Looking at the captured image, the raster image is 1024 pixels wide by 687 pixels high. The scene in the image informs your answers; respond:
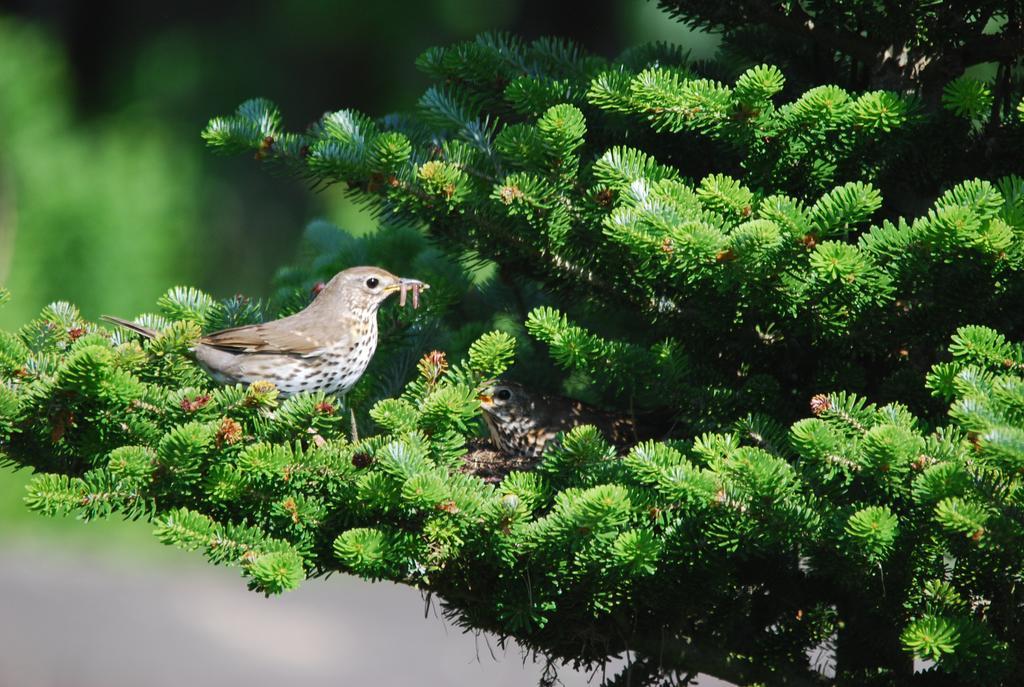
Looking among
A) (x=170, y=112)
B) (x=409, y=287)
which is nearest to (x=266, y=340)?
(x=409, y=287)

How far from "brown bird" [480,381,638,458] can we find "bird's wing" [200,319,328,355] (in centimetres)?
47

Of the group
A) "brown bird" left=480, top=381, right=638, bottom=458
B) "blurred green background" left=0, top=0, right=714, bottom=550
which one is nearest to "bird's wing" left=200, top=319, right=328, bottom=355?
"brown bird" left=480, top=381, right=638, bottom=458

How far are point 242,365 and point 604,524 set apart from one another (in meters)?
1.25

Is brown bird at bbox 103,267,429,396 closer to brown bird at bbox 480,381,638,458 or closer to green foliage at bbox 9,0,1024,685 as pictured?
green foliage at bbox 9,0,1024,685

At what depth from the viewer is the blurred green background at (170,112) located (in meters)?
7.45

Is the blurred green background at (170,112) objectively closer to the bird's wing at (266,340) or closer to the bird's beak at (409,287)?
the bird's wing at (266,340)

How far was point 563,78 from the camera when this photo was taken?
7.82ft

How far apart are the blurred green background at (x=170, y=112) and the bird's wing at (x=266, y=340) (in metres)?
4.71

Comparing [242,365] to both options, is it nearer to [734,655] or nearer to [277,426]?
Answer: [277,426]

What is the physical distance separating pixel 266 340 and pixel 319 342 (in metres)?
0.13

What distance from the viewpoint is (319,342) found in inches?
105

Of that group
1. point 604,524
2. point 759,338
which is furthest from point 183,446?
point 759,338

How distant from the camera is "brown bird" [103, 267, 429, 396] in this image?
263 centimetres

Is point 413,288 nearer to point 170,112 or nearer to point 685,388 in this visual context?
point 685,388
